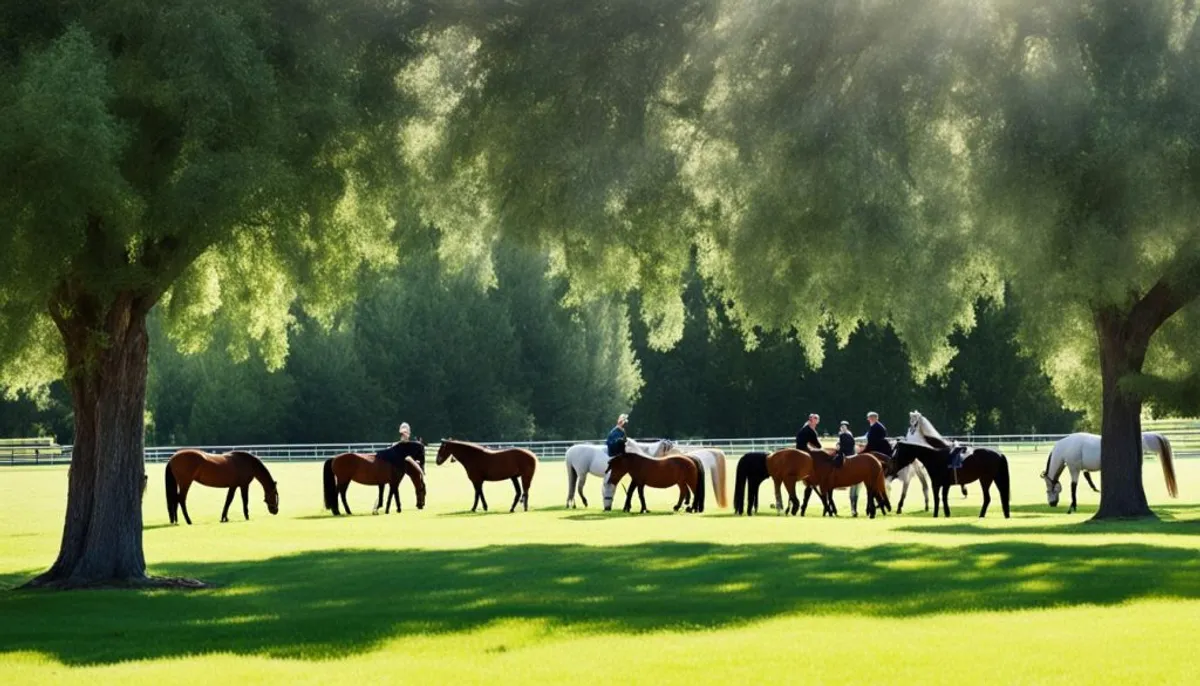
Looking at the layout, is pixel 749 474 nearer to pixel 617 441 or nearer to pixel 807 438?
pixel 807 438

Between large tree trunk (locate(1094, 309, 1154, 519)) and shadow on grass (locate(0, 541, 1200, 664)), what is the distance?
27.9 feet

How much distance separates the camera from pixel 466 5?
25.4 m

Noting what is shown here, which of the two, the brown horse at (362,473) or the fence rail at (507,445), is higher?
the fence rail at (507,445)

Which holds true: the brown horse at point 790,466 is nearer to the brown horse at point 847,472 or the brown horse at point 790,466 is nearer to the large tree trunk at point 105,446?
the brown horse at point 847,472

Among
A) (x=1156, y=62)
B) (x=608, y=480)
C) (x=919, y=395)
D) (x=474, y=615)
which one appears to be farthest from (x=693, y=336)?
(x=474, y=615)

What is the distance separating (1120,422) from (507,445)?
5373 centimetres

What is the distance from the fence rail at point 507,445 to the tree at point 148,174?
56902mm

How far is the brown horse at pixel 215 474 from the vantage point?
112 ft

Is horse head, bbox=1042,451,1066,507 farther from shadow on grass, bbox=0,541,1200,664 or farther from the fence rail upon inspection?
the fence rail

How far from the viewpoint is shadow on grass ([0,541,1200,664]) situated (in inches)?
661

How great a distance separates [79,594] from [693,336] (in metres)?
81.7

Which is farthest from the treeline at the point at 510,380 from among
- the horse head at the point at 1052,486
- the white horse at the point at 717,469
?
the horse head at the point at 1052,486

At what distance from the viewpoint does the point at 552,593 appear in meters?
19.7

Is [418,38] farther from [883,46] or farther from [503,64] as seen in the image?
[883,46]
